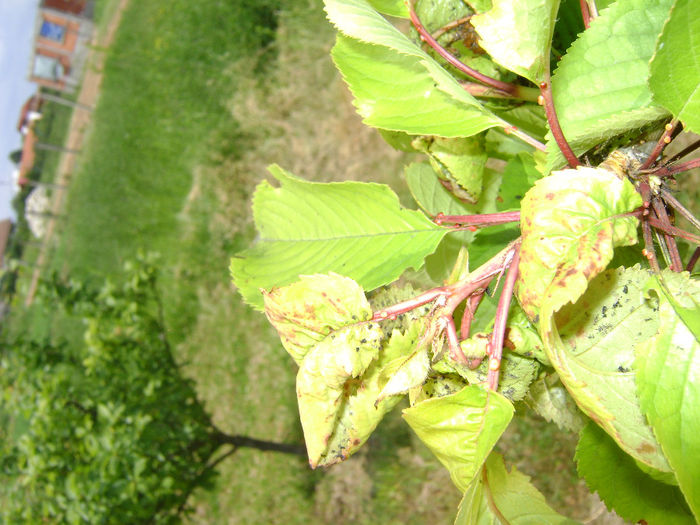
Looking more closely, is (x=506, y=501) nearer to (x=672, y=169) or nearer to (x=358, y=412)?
(x=358, y=412)

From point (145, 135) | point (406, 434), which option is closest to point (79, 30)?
point (145, 135)

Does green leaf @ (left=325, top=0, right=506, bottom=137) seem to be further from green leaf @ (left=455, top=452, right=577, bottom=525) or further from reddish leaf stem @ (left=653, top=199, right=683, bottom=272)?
green leaf @ (left=455, top=452, right=577, bottom=525)

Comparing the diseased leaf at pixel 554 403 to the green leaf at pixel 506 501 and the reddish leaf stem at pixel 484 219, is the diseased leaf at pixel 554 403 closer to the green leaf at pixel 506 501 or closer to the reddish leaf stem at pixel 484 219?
the green leaf at pixel 506 501

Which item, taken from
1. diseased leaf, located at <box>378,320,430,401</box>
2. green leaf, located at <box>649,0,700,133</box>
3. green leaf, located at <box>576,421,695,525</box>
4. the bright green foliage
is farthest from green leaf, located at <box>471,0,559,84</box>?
green leaf, located at <box>576,421,695,525</box>

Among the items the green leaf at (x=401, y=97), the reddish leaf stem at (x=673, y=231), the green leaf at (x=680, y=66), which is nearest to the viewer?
the green leaf at (x=680, y=66)

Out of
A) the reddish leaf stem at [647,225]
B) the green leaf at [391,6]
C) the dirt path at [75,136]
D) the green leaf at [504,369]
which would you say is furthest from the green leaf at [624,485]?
the dirt path at [75,136]

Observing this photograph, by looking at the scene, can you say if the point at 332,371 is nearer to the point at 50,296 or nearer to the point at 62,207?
the point at 50,296
